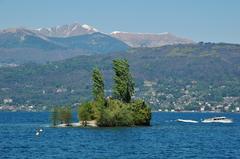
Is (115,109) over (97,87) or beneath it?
beneath

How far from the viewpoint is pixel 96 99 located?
189 meters

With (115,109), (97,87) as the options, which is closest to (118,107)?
(115,109)

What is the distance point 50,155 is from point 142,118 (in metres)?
85.7

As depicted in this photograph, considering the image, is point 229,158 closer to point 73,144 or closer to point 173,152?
point 173,152

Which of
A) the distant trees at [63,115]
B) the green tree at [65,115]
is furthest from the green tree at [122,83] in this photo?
the distant trees at [63,115]

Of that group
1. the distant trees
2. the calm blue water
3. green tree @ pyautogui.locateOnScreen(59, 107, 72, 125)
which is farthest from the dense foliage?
the calm blue water

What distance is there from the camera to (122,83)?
191 metres

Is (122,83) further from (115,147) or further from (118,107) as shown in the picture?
(115,147)

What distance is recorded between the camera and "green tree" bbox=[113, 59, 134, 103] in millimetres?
191000

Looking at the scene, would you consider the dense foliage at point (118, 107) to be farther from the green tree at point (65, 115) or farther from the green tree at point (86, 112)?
the green tree at point (65, 115)

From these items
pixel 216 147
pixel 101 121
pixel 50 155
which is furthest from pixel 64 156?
pixel 101 121

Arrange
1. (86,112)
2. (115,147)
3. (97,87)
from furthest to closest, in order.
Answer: (97,87) < (86,112) < (115,147)

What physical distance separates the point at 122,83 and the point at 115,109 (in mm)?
12355

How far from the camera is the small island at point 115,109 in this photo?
182 meters
